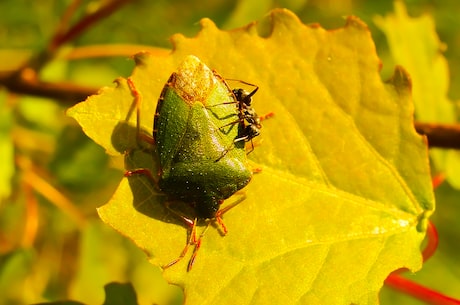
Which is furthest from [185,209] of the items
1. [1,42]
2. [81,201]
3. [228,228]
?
[1,42]

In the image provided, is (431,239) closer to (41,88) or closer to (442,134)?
(442,134)

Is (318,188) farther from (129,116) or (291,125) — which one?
(129,116)

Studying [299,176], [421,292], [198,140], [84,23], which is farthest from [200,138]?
[84,23]

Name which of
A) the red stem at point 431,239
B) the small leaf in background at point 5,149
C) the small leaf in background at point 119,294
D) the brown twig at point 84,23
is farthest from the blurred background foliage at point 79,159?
the red stem at point 431,239

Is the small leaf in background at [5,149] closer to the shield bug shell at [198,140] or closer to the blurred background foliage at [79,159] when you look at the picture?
the blurred background foliage at [79,159]

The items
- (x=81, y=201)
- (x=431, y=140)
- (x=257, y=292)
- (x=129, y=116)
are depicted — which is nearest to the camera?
(x=257, y=292)

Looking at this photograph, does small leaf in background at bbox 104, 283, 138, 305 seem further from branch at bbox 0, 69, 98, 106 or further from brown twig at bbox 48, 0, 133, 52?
brown twig at bbox 48, 0, 133, 52

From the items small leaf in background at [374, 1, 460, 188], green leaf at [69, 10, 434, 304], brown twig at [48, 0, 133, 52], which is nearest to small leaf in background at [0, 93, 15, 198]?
brown twig at [48, 0, 133, 52]
